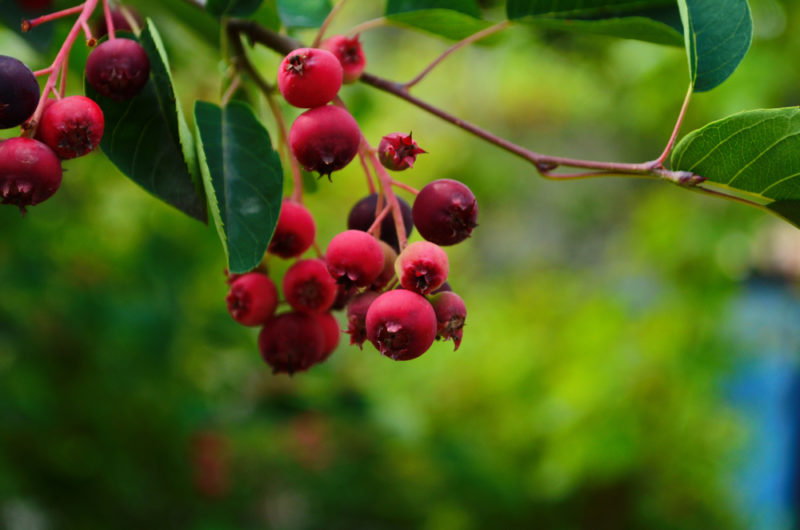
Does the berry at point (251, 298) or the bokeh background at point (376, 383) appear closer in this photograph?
the berry at point (251, 298)

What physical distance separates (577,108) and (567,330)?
2.33 m

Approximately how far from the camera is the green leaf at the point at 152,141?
1.80 feet

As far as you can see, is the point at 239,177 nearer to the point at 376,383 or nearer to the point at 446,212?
the point at 446,212

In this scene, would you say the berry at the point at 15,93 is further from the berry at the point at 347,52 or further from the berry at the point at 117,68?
the berry at the point at 347,52

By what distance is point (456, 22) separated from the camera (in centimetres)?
70

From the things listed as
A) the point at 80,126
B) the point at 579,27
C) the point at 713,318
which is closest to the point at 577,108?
the point at 713,318

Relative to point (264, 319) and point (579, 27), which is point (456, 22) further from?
point (264, 319)

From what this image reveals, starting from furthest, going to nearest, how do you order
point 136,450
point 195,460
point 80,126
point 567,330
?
point 567,330 → point 195,460 → point 136,450 → point 80,126

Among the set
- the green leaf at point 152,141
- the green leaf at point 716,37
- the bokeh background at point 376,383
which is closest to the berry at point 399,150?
the green leaf at point 152,141

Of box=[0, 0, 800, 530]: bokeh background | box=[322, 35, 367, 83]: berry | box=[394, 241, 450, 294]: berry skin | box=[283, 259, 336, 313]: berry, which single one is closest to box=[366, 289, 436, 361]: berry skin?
box=[394, 241, 450, 294]: berry skin

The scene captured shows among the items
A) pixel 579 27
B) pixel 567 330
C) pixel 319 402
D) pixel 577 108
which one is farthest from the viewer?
pixel 577 108

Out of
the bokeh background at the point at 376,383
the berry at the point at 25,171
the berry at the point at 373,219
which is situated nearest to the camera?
the berry at the point at 25,171

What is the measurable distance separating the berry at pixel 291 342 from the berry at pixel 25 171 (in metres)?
0.21

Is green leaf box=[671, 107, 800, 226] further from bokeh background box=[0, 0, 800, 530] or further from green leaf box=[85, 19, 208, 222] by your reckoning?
bokeh background box=[0, 0, 800, 530]
